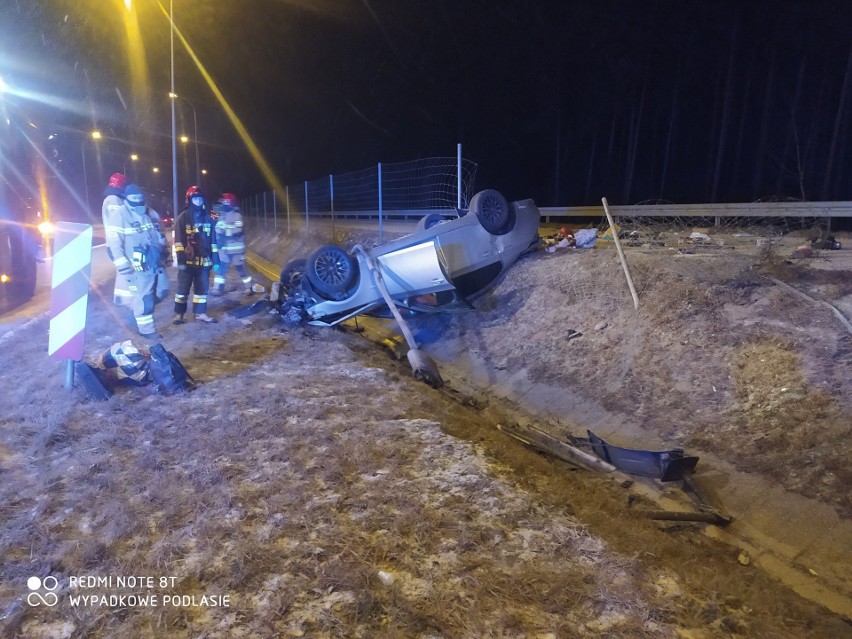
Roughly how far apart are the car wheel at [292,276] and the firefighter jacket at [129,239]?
6.93 feet

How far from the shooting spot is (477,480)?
11.9 feet

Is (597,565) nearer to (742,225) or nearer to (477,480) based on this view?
(477,480)

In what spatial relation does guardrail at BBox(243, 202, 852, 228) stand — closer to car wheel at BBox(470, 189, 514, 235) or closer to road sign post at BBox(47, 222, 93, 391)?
car wheel at BBox(470, 189, 514, 235)

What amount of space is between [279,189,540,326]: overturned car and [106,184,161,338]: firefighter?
173 centimetres

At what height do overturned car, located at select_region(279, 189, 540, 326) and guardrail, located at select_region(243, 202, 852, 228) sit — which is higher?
guardrail, located at select_region(243, 202, 852, 228)

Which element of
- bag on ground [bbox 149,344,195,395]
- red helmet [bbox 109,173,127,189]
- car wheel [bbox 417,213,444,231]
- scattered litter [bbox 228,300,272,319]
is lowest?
scattered litter [bbox 228,300,272,319]

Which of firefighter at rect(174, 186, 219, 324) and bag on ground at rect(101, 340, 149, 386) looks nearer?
bag on ground at rect(101, 340, 149, 386)

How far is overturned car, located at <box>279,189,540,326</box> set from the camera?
7434 millimetres

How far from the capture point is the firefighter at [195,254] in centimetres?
807

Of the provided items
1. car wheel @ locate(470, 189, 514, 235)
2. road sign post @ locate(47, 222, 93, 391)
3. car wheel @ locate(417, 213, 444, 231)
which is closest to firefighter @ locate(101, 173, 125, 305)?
road sign post @ locate(47, 222, 93, 391)

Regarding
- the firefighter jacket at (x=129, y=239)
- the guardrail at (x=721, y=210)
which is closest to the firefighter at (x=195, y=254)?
the firefighter jacket at (x=129, y=239)

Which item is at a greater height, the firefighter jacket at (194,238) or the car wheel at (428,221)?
the car wheel at (428,221)

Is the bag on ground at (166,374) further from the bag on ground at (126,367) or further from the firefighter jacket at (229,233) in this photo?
the firefighter jacket at (229,233)

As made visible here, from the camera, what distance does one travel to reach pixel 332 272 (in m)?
7.66
